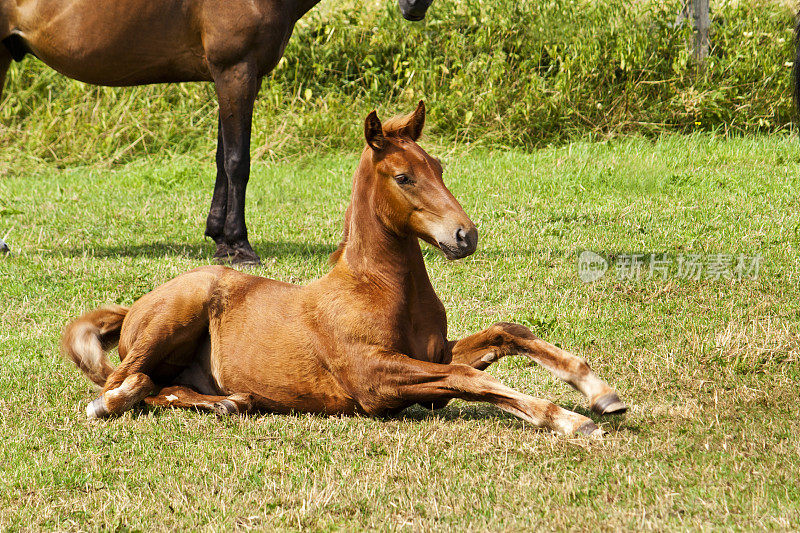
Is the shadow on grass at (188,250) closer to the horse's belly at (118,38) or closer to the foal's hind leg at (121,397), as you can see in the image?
the horse's belly at (118,38)

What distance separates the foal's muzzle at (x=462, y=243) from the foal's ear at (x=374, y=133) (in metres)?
0.54

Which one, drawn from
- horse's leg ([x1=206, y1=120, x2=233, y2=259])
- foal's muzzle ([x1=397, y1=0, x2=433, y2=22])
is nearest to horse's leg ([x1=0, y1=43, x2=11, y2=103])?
horse's leg ([x1=206, y1=120, x2=233, y2=259])

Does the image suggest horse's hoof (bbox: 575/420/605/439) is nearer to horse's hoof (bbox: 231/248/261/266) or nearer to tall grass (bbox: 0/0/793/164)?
horse's hoof (bbox: 231/248/261/266)

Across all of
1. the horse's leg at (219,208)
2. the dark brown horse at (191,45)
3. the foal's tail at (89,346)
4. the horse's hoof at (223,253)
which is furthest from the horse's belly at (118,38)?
the foal's tail at (89,346)

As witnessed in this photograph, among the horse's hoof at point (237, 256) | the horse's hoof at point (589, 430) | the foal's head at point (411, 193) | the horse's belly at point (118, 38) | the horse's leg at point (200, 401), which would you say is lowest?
the horse's hoof at point (237, 256)

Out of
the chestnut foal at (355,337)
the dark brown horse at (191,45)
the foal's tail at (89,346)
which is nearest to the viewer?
the chestnut foal at (355,337)

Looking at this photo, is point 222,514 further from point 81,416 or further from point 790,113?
point 790,113

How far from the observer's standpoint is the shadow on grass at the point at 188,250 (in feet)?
24.2

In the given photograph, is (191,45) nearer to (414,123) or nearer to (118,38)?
(118,38)

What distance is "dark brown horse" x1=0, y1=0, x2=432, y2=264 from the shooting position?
686cm

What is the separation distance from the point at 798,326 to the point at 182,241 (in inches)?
193

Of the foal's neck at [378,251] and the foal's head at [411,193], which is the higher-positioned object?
the foal's head at [411,193]

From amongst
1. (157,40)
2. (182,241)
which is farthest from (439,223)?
(182,241)

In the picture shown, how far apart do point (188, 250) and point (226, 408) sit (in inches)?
145
